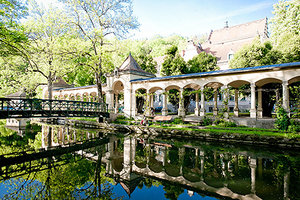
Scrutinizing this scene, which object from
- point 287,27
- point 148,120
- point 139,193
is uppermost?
point 287,27

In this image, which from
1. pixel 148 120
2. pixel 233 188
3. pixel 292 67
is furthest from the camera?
pixel 148 120

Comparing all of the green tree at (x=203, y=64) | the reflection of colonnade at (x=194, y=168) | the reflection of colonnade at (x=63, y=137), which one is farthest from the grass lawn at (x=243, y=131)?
the green tree at (x=203, y=64)

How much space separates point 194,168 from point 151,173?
205cm

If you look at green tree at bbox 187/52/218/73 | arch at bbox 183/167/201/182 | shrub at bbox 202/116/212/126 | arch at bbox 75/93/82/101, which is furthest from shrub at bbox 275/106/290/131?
arch at bbox 75/93/82/101

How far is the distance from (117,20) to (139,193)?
21.0m

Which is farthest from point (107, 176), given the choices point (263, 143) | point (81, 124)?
point (81, 124)

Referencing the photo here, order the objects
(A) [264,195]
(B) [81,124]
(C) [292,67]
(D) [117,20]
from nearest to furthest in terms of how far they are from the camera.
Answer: (A) [264,195] < (C) [292,67] < (D) [117,20] < (B) [81,124]

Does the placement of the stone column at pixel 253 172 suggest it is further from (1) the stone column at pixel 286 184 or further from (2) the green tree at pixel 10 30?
(2) the green tree at pixel 10 30

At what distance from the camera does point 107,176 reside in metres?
7.54

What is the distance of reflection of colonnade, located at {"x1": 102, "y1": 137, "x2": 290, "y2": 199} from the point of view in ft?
21.1

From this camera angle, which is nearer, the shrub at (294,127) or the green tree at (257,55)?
the shrub at (294,127)

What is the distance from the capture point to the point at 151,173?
7.84 meters

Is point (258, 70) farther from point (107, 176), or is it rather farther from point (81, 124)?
point (81, 124)

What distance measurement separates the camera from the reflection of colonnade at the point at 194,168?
6434 mm
